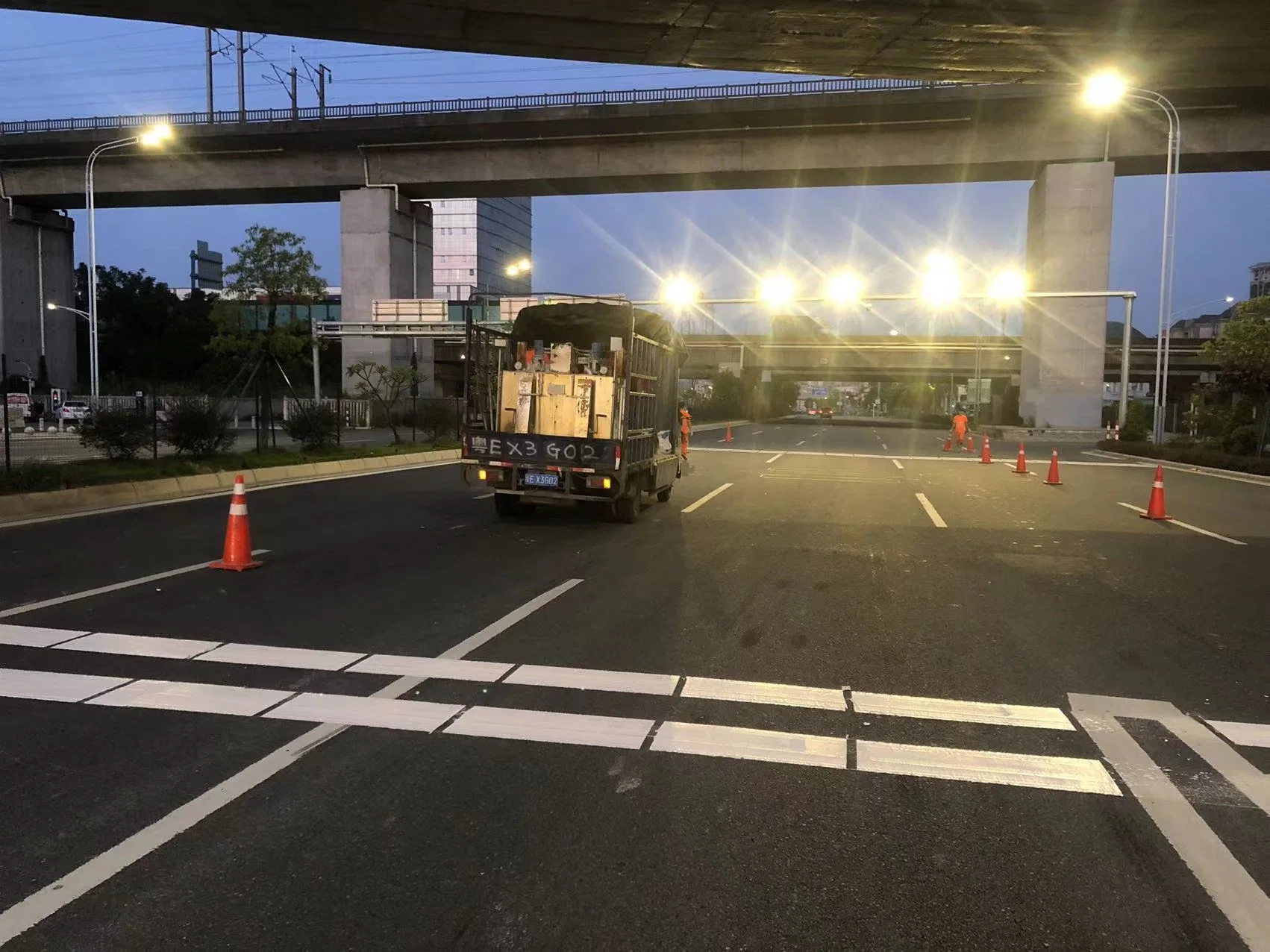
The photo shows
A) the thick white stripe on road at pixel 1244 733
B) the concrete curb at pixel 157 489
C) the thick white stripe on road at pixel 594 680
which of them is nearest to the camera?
the thick white stripe on road at pixel 1244 733

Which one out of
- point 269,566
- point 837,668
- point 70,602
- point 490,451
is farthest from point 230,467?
point 837,668

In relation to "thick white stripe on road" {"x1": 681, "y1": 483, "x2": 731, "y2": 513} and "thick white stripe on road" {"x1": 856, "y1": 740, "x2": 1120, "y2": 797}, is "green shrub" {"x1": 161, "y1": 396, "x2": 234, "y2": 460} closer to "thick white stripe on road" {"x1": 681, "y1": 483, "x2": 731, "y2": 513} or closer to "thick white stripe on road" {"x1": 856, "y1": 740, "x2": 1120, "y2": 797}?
"thick white stripe on road" {"x1": 681, "y1": 483, "x2": 731, "y2": 513}

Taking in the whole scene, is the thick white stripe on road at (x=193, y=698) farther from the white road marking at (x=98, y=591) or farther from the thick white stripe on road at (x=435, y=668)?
the white road marking at (x=98, y=591)

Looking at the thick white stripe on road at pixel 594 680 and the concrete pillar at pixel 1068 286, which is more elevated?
the concrete pillar at pixel 1068 286

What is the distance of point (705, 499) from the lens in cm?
1614

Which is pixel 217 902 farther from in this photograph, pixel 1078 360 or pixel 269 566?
pixel 1078 360

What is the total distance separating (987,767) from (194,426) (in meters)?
17.9

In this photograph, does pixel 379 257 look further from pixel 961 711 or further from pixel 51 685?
pixel 961 711

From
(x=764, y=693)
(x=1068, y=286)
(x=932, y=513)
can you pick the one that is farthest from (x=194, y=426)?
(x=1068, y=286)

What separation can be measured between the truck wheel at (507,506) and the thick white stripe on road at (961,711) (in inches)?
318

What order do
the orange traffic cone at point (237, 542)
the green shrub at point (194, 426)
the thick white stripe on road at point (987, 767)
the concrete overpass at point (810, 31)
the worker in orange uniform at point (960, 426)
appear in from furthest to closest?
1. the worker in orange uniform at point (960, 426)
2. the green shrub at point (194, 426)
3. the concrete overpass at point (810, 31)
4. the orange traffic cone at point (237, 542)
5. the thick white stripe on road at point (987, 767)

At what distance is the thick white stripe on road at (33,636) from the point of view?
20.2 ft

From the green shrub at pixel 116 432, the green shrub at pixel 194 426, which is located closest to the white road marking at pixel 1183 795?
the green shrub at pixel 116 432

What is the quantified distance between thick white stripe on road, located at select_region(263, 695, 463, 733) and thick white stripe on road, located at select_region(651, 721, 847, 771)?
1.20m
